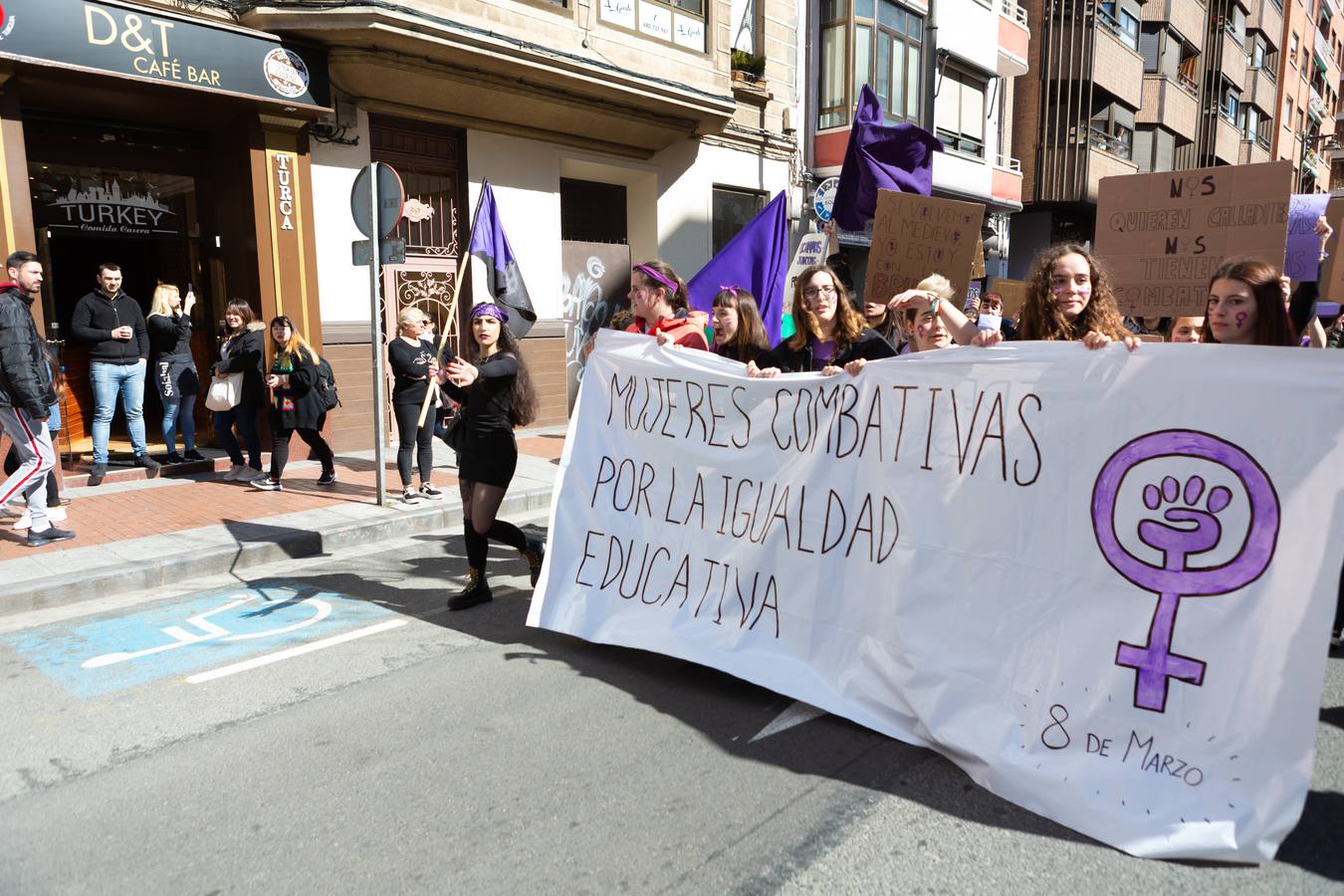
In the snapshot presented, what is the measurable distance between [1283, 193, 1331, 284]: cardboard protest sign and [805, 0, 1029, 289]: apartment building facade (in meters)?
10.1

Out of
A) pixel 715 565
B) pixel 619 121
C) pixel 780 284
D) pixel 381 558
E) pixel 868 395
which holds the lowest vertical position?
pixel 381 558

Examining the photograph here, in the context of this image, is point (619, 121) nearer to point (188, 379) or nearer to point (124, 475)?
point (188, 379)

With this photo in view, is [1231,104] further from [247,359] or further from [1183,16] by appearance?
[247,359]

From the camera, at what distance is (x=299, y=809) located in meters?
3.12

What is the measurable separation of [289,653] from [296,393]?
4291 millimetres

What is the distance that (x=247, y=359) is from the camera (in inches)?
338

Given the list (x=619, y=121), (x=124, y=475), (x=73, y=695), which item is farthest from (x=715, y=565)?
(x=619, y=121)

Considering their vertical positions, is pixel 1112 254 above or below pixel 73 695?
above

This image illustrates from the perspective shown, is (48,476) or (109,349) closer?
(48,476)

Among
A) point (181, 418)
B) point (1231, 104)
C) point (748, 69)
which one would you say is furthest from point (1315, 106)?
point (181, 418)

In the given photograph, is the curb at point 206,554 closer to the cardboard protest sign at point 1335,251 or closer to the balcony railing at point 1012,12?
the cardboard protest sign at point 1335,251

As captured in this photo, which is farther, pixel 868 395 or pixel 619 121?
pixel 619 121

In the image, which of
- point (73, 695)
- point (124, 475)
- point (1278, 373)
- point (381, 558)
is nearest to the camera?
point (1278, 373)

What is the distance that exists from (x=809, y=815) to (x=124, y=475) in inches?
321
